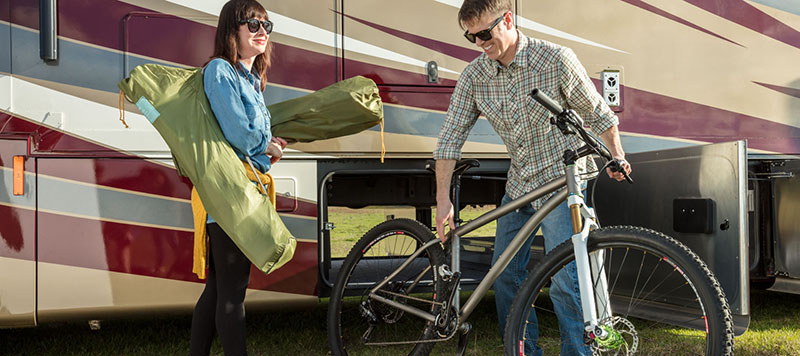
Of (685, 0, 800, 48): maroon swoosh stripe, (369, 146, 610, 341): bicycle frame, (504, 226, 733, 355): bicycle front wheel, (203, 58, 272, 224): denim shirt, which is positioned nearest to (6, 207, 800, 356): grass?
(369, 146, 610, 341): bicycle frame

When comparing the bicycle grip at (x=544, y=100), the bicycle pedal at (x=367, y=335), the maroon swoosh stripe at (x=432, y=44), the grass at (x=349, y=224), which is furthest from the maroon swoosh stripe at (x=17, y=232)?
the bicycle grip at (x=544, y=100)

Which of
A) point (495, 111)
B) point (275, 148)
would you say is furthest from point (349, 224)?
point (495, 111)

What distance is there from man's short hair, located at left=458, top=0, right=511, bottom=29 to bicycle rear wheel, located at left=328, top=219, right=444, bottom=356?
1013 mm

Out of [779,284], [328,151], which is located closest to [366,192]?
[328,151]

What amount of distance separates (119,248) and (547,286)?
2.05 m

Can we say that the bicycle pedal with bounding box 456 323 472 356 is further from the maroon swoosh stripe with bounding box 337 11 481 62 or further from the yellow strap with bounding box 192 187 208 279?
the maroon swoosh stripe with bounding box 337 11 481 62

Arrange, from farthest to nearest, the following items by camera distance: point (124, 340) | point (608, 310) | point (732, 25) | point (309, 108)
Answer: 1. point (124, 340)
2. point (732, 25)
3. point (309, 108)
4. point (608, 310)

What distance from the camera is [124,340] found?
3949 millimetres

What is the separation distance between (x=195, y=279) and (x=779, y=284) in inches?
136

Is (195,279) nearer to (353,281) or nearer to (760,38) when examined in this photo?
(353,281)

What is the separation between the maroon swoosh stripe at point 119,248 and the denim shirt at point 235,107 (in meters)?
1.08

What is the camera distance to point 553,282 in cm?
253

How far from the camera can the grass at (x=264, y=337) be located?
365 cm

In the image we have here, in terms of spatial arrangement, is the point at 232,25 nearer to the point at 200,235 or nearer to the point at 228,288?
the point at 200,235
